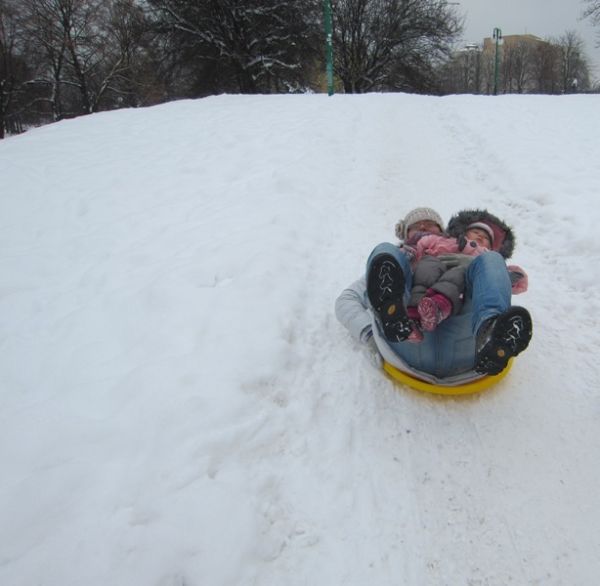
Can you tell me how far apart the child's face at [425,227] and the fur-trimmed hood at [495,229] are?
4.4 inches

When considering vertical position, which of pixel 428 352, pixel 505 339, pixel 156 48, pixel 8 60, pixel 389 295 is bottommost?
pixel 428 352

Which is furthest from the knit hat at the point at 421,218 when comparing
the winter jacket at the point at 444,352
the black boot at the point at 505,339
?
the black boot at the point at 505,339

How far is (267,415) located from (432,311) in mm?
875

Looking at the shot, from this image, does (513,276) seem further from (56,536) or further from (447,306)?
(56,536)

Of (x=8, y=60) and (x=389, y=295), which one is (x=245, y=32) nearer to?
(x=8, y=60)

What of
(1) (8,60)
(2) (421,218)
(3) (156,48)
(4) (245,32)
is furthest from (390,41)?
(2) (421,218)

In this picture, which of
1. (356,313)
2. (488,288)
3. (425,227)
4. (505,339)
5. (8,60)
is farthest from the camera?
(8,60)

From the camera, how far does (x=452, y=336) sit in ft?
6.24

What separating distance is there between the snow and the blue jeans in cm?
21

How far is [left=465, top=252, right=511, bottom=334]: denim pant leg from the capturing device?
5.26ft

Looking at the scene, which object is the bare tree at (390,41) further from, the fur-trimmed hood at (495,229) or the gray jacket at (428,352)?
the gray jacket at (428,352)

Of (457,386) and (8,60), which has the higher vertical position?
(8,60)

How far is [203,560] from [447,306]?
4.43 ft

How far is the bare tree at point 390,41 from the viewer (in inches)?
773
